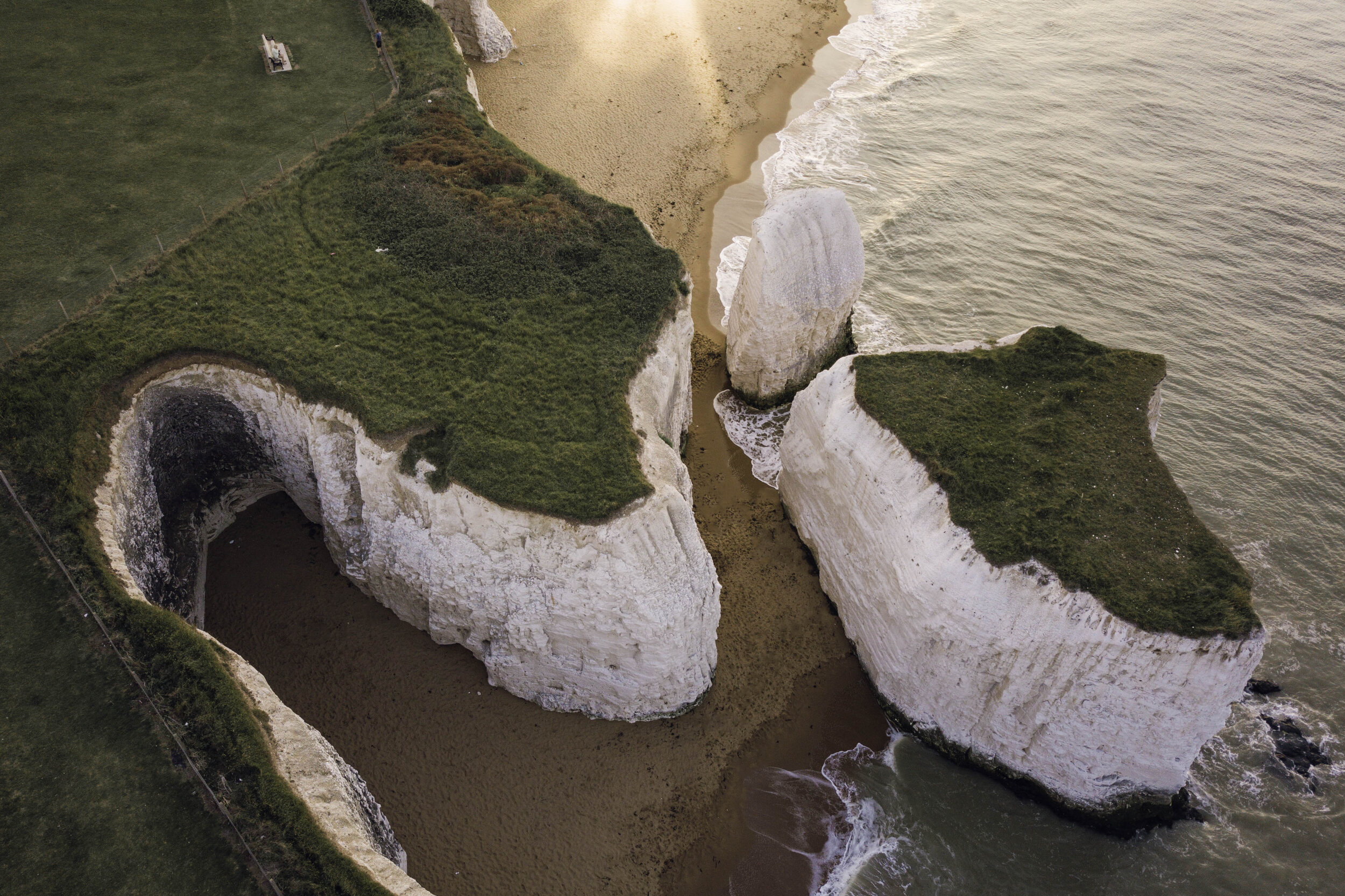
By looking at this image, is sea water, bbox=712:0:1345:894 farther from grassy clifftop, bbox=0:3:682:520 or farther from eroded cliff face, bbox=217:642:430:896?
Result: eroded cliff face, bbox=217:642:430:896

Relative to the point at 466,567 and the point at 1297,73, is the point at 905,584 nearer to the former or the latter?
the point at 466,567

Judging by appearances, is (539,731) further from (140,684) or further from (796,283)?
(796,283)

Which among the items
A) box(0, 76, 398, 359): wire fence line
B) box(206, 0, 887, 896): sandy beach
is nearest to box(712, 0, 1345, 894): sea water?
box(206, 0, 887, 896): sandy beach

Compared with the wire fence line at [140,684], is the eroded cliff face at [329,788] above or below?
below

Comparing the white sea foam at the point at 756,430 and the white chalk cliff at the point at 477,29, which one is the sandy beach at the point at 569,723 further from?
the white chalk cliff at the point at 477,29

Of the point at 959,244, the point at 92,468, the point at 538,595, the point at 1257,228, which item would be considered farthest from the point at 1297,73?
the point at 92,468

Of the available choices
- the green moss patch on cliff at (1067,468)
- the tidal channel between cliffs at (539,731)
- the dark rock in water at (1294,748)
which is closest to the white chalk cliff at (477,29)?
the tidal channel between cliffs at (539,731)
